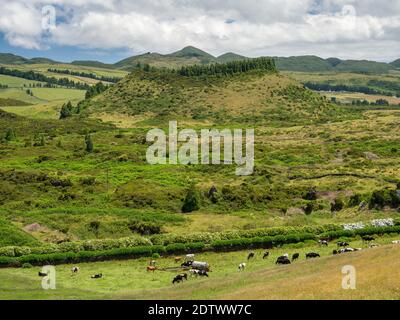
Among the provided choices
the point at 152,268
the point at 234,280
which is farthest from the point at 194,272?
Result: the point at 234,280

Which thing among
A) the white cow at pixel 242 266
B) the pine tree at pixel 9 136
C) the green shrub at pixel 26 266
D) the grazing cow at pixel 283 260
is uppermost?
the pine tree at pixel 9 136

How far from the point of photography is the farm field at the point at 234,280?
1139 inches

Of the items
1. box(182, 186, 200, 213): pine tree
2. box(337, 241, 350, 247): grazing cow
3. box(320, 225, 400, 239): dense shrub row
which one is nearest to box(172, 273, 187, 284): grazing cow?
box(337, 241, 350, 247): grazing cow

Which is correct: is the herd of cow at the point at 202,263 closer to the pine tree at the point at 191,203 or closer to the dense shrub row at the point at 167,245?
the dense shrub row at the point at 167,245

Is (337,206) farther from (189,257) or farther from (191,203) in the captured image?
(189,257)

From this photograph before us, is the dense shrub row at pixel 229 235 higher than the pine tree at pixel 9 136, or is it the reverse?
the pine tree at pixel 9 136

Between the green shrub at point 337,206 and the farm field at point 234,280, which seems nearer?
the farm field at point 234,280

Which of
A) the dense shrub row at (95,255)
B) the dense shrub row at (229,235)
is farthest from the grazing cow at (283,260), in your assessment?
the dense shrub row at (95,255)

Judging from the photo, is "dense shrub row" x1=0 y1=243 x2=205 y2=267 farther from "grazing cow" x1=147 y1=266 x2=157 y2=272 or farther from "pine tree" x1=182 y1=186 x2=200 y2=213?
"pine tree" x1=182 y1=186 x2=200 y2=213

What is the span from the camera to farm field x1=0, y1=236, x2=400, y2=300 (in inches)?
1139

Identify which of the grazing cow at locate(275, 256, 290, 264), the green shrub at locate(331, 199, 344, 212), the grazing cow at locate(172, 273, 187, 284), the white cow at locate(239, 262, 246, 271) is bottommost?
the white cow at locate(239, 262, 246, 271)
